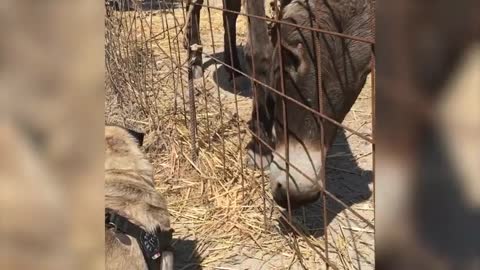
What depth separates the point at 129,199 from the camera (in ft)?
8.16

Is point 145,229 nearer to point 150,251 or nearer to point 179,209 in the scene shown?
point 150,251

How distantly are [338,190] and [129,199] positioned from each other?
1.61m

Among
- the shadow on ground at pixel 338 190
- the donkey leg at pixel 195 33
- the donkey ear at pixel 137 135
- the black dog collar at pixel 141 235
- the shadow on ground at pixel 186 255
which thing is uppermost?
the donkey leg at pixel 195 33

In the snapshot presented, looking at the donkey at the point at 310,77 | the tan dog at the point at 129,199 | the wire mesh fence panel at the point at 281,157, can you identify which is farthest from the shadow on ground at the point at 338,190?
the tan dog at the point at 129,199

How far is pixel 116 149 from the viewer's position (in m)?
2.91

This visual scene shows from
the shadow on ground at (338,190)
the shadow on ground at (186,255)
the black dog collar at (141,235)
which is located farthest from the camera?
the shadow on ground at (338,190)

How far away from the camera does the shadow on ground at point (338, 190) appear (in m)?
3.23

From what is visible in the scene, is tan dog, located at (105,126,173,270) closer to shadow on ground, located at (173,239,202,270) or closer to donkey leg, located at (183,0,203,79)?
shadow on ground, located at (173,239,202,270)

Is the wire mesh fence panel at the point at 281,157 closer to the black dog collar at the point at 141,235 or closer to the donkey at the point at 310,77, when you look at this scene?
the donkey at the point at 310,77

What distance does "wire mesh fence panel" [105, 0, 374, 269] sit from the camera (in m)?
2.92
